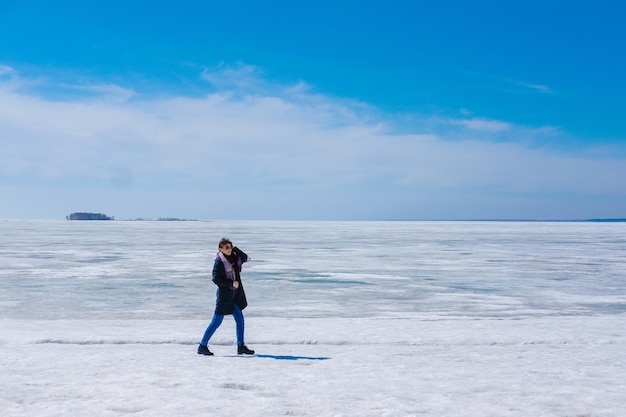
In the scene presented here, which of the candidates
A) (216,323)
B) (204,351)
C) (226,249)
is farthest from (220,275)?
(204,351)

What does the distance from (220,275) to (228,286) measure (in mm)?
180

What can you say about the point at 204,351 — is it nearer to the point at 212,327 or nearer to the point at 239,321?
the point at 212,327

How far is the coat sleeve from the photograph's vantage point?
6.51m

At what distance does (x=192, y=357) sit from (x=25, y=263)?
15.7 meters

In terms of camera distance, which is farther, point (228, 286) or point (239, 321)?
point (239, 321)

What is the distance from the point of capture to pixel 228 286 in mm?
6641

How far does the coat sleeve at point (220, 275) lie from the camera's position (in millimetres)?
6512

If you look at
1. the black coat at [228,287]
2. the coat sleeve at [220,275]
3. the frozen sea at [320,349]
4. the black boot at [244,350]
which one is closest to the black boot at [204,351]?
the frozen sea at [320,349]

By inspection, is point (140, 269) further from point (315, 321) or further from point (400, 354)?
point (400, 354)

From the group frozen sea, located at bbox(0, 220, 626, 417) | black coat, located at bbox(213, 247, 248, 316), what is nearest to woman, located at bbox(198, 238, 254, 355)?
black coat, located at bbox(213, 247, 248, 316)

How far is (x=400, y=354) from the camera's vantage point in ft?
22.5

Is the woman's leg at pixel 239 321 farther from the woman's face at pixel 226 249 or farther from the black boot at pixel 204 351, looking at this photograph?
the woman's face at pixel 226 249

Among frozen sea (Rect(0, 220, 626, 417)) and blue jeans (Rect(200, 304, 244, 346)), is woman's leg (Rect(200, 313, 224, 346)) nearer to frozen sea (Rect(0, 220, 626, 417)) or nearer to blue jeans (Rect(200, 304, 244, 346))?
blue jeans (Rect(200, 304, 244, 346))

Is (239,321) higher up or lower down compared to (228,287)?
lower down
